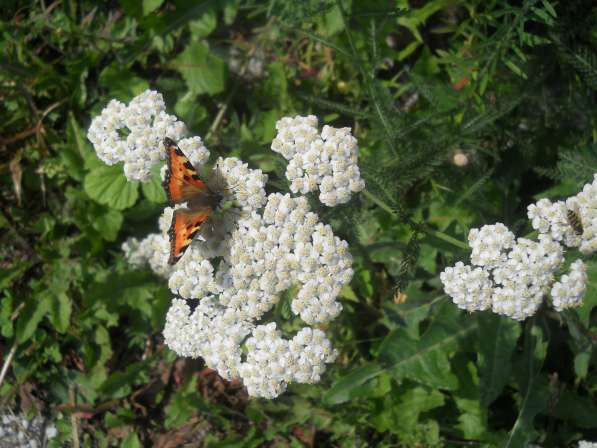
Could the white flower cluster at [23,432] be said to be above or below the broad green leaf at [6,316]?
below

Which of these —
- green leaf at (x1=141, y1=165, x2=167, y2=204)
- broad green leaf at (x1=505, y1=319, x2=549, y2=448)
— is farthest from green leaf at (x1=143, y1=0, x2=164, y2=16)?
broad green leaf at (x1=505, y1=319, x2=549, y2=448)

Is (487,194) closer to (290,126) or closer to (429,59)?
(429,59)

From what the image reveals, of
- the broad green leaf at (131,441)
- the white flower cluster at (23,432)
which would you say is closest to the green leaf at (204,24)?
the broad green leaf at (131,441)

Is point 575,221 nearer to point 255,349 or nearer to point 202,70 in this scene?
point 255,349

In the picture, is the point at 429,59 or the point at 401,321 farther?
the point at 429,59

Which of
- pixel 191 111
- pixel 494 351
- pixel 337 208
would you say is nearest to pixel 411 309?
pixel 494 351

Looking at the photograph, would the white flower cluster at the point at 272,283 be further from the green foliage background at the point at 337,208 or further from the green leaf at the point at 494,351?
the green leaf at the point at 494,351

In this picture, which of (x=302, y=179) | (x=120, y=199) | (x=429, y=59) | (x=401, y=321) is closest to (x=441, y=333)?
(x=401, y=321)
